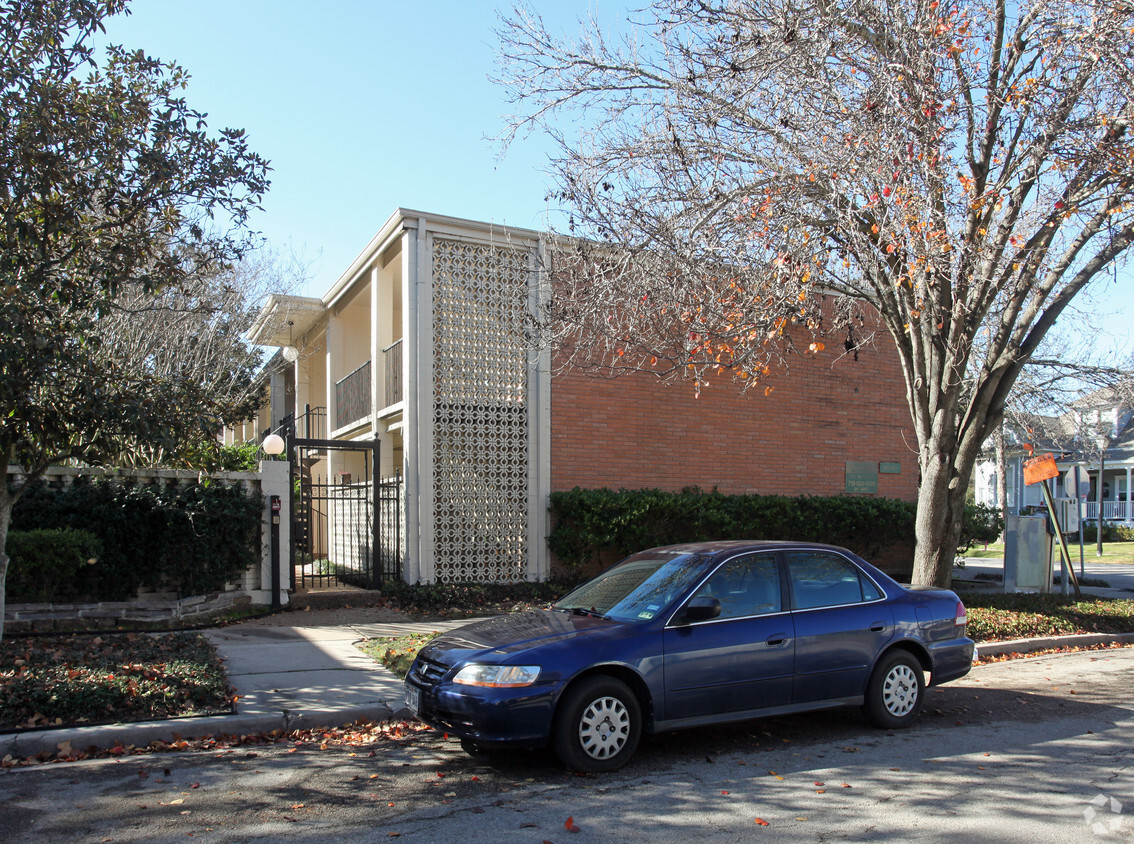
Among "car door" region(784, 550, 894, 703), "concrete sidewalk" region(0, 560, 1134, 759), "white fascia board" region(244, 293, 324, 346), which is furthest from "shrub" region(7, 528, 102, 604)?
"white fascia board" region(244, 293, 324, 346)

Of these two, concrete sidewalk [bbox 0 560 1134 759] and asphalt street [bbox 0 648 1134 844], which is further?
concrete sidewalk [bbox 0 560 1134 759]

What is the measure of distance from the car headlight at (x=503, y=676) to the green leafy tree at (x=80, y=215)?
4053 millimetres

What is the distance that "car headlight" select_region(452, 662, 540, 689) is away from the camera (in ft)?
18.3

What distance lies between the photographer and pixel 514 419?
14445 millimetres

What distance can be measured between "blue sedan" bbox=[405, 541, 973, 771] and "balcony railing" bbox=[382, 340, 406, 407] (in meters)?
8.75

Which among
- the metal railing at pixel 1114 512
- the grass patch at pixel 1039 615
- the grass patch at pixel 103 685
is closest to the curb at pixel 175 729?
the grass patch at pixel 103 685

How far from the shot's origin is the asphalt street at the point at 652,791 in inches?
186

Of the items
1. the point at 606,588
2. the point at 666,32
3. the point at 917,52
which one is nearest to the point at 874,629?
the point at 606,588

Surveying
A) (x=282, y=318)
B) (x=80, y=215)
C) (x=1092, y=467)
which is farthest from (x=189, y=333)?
(x=1092, y=467)

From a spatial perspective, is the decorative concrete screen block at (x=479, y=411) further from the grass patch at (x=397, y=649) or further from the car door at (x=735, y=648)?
the car door at (x=735, y=648)

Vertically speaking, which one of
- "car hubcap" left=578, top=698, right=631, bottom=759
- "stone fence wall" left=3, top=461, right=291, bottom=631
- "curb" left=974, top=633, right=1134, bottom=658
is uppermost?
A: "stone fence wall" left=3, top=461, right=291, bottom=631

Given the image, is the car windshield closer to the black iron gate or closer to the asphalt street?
the asphalt street

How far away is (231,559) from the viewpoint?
39.8ft

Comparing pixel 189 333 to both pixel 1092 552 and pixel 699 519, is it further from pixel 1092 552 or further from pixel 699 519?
pixel 1092 552
